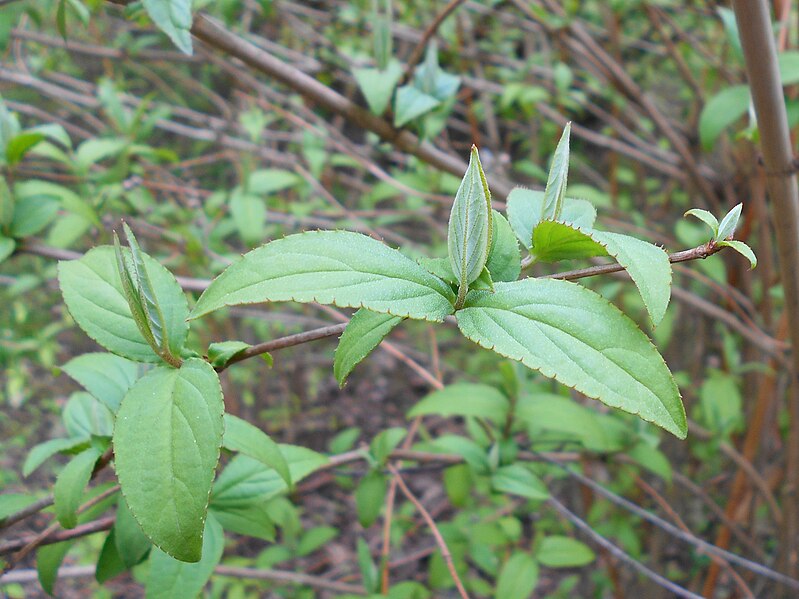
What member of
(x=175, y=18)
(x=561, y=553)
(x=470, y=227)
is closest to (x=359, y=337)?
(x=470, y=227)

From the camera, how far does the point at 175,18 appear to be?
27.7 inches

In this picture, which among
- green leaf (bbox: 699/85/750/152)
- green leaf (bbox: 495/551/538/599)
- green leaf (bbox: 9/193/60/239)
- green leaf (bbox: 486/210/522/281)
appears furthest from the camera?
green leaf (bbox: 495/551/538/599)

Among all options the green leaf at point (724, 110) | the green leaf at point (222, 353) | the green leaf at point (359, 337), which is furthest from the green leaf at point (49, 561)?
the green leaf at point (724, 110)

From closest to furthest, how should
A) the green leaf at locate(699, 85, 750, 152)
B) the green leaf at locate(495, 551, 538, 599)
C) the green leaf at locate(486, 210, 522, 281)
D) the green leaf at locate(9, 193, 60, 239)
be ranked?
1. the green leaf at locate(486, 210, 522, 281)
2. the green leaf at locate(9, 193, 60, 239)
3. the green leaf at locate(699, 85, 750, 152)
4. the green leaf at locate(495, 551, 538, 599)

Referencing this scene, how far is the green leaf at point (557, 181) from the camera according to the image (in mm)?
521

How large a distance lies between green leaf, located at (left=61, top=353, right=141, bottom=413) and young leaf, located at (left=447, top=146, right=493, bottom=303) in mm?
423

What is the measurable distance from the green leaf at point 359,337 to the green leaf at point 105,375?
31 cm

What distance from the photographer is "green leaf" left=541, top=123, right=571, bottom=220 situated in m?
0.52

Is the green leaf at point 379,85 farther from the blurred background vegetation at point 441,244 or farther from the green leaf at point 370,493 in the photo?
the green leaf at point 370,493

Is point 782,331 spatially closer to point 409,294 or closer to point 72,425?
point 409,294

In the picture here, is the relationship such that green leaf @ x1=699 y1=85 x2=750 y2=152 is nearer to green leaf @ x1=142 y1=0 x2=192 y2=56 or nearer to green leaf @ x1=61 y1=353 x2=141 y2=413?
green leaf @ x1=142 y1=0 x2=192 y2=56

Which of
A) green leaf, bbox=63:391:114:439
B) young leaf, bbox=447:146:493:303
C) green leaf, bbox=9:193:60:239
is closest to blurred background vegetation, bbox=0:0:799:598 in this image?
green leaf, bbox=9:193:60:239

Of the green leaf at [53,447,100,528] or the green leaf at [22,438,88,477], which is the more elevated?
the green leaf at [53,447,100,528]

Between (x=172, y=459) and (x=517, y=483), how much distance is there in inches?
25.6
